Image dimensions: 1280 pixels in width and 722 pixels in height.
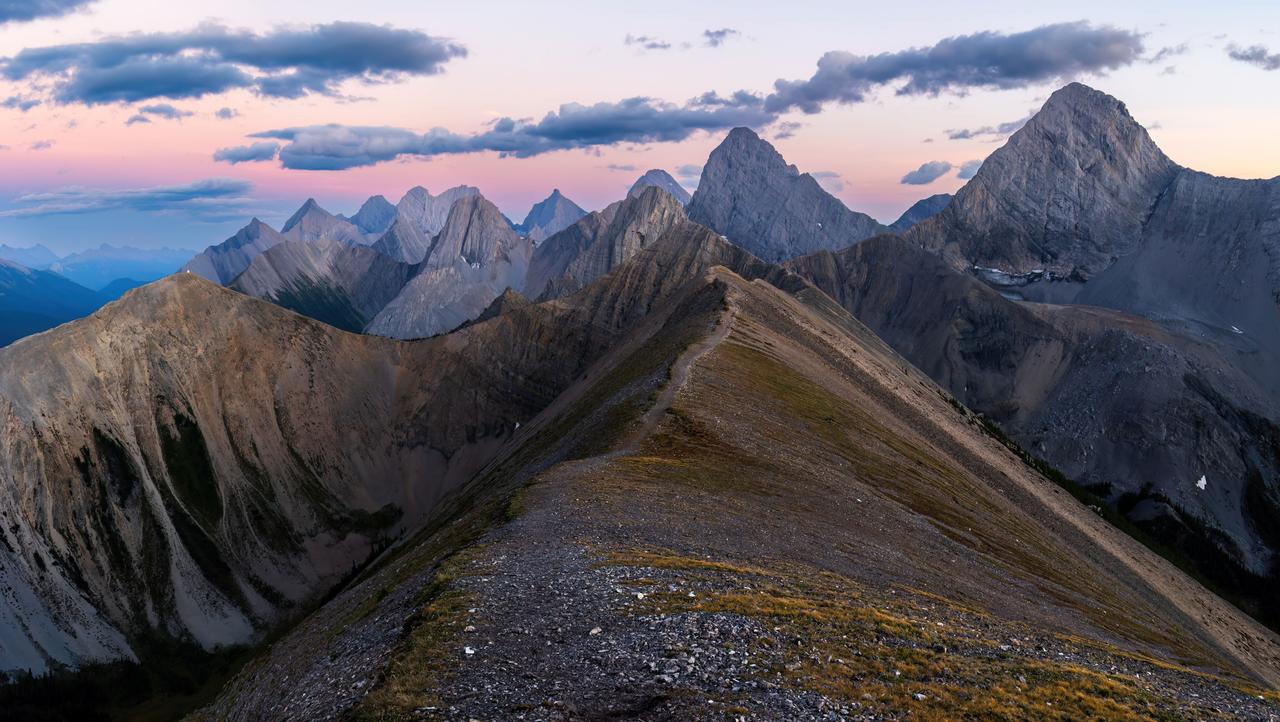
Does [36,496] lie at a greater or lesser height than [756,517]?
lesser

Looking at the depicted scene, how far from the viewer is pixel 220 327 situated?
634 feet

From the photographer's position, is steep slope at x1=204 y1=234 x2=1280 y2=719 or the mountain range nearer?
steep slope at x1=204 y1=234 x2=1280 y2=719

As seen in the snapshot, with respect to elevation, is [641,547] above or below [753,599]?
below

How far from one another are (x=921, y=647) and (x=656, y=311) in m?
152

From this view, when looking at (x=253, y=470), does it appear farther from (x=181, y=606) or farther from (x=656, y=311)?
(x=656, y=311)

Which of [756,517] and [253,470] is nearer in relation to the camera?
[756,517]

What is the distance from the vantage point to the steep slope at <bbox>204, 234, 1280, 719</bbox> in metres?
23.9

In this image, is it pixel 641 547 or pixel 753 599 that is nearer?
pixel 753 599

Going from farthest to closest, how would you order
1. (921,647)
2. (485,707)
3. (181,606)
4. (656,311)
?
(656,311), (181,606), (921,647), (485,707)

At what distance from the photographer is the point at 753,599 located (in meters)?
Result: 31.1

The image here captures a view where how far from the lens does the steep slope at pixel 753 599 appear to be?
23875 millimetres

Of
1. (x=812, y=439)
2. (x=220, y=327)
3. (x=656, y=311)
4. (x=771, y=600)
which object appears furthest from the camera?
(x=220, y=327)

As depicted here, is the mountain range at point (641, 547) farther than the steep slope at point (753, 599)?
Yes

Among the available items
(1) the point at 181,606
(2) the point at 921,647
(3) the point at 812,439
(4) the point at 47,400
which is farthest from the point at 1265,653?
(4) the point at 47,400
